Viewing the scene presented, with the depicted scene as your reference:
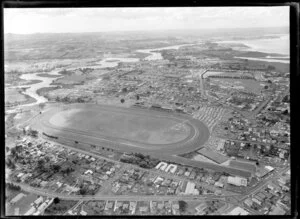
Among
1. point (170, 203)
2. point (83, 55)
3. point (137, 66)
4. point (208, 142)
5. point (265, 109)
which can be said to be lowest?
point (170, 203)

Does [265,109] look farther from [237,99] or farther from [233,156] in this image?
[233,156]

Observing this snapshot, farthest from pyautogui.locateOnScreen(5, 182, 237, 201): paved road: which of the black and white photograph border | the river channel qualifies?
the river channel

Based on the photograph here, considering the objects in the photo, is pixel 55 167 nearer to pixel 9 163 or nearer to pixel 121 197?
pixel 9 163

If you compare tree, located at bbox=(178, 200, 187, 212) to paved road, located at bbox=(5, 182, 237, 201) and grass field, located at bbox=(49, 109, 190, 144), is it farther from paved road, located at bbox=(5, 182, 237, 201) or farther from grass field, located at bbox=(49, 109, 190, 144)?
grass field, located at bbox=(49, 109, 190, 144)

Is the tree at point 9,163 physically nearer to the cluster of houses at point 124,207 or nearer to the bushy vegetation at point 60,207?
the bushy vegetation at point 60,207

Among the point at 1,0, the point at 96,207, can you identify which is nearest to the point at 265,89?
the point at 96,207

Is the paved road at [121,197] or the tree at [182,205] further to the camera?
the paved road at [121,197]

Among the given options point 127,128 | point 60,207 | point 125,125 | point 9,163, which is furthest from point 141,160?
point 9,163

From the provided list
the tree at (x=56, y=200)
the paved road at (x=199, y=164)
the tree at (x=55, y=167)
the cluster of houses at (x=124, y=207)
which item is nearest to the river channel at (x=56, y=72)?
the tree at (x=55, y=167)
